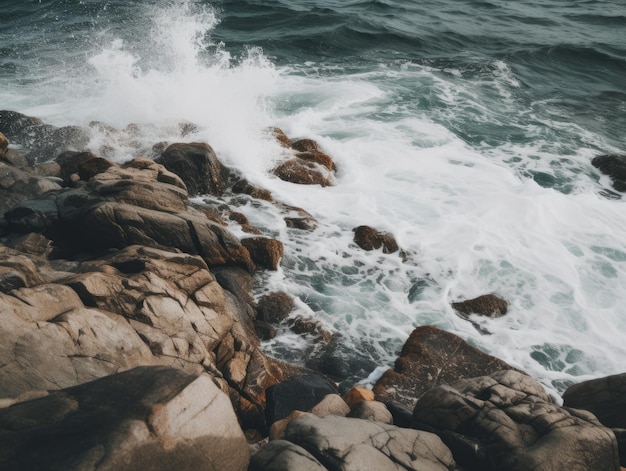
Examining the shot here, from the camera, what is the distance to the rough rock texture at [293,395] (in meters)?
6.93

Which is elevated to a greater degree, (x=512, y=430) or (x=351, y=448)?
(x=351, y=448)

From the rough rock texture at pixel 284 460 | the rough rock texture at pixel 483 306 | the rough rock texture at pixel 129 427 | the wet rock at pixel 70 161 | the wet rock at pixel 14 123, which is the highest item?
the rough rock texture at pixel 129 427

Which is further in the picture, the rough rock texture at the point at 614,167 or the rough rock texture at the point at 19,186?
the rough rock texture at the point at 614,167

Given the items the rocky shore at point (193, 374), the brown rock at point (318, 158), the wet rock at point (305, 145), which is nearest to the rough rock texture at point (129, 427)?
the rocky shore at point (193, 374)

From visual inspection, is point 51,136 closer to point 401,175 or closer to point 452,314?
point 401,175

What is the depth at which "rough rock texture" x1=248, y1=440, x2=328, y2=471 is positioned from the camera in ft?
15.7

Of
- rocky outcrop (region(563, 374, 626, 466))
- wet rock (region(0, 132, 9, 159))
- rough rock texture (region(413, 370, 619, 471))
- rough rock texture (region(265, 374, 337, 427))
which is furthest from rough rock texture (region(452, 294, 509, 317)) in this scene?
wet rock (region(0, 132, 9, 159))

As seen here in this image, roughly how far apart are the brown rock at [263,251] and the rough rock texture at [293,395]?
118 inches

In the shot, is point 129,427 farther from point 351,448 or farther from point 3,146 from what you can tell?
point 3,146

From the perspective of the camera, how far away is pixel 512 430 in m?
5.90

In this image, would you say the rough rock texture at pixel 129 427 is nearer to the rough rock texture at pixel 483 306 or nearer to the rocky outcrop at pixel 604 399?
the rocky outcrop at pixel 604 399

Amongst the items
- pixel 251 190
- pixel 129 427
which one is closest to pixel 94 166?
pixel 251 190

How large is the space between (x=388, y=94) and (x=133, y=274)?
1401 centimetres

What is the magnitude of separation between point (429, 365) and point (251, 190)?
19.4ft
